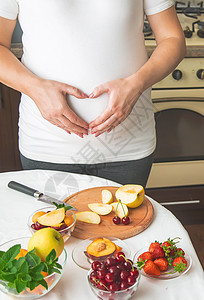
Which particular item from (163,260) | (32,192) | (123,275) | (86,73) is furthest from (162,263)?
(86,73)

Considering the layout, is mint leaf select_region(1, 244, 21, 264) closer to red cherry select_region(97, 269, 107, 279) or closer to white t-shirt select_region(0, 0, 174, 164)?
red cherry select_region(97, 269, 107, 279)

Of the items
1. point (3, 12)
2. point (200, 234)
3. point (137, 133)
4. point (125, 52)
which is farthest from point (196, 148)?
point (3, 12)

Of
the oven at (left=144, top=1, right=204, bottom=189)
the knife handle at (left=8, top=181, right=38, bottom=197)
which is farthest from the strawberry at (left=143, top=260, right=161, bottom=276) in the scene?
the oven at (left=144, top=1, right=204, bottom=189)

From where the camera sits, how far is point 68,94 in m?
1.15

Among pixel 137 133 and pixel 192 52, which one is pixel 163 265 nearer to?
pixel 137 133

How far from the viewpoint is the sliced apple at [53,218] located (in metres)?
0.90

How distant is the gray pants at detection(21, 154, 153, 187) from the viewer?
1.26 m

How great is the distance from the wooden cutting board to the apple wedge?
0.01 m

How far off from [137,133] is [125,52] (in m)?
0.25

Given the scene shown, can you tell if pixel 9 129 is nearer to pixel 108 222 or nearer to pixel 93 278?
pixel 108 222

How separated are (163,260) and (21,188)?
454 millimetres

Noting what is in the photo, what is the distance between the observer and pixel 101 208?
103cm

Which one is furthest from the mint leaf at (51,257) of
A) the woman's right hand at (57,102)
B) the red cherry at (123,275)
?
the woman's right hand at (57,102)

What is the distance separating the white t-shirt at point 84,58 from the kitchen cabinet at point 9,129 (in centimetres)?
76
